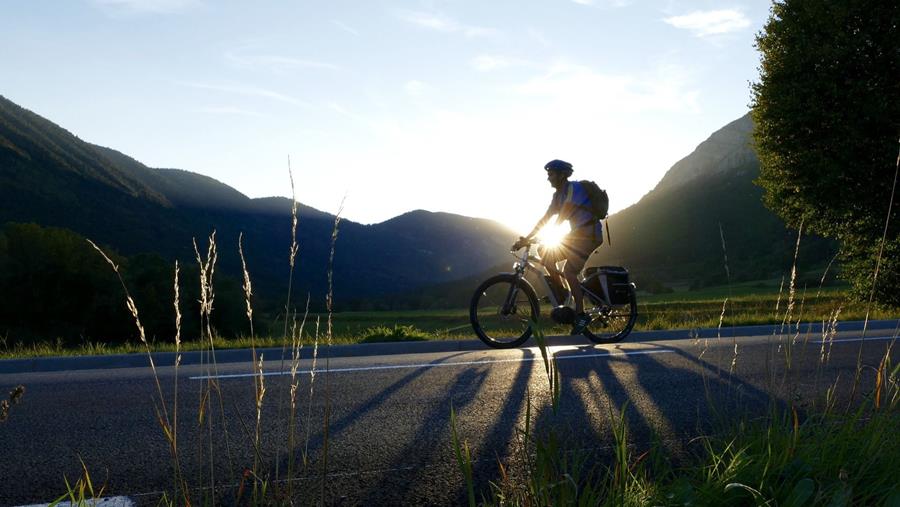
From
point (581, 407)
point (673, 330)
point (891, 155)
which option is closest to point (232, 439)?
point (581, 407)

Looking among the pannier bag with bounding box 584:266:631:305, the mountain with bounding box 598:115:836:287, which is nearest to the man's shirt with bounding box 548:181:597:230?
the pannier bag with bounding box 584:266:631:305

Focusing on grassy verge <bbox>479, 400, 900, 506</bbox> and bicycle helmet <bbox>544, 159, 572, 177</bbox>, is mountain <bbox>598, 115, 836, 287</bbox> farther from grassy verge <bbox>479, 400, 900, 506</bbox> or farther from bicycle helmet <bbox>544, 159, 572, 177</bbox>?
grassy verge <bbox>479, 400, 900, 506</bbox>

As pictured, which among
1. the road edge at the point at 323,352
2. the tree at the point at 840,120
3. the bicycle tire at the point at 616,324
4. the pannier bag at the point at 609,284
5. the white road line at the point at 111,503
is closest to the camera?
the white road line at the point at 111,503

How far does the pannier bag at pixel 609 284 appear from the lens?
35.1 ft

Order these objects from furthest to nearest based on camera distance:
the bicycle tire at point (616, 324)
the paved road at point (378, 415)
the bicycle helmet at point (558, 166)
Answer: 1. the bicycle tire at point (616, 324)
2. the bicycle helmet at point (558, 166)
3. the paved road at point (378, 415)

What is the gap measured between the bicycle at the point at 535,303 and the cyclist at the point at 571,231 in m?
0.14

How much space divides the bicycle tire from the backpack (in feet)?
4.89

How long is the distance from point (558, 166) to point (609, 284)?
77.5 inches

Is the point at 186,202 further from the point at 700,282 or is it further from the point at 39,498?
the point at 39,498

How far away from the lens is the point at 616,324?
437 inches

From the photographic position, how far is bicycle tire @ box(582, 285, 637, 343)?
1092 centimetres

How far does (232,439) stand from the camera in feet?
14.7

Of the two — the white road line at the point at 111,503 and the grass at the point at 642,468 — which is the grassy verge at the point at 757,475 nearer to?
the grass at the point at 642,468

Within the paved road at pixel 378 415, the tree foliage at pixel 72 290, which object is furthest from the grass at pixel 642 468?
the tree foliage at pixel 72 290
